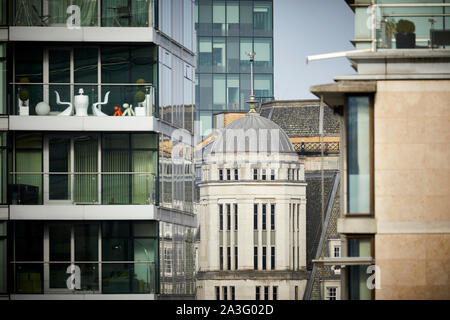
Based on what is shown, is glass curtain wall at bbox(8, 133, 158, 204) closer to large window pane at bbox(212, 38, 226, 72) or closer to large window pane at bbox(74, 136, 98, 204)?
large window pane at bbox(74, 136, 98, 204)

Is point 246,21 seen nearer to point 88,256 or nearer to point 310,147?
point 310,147

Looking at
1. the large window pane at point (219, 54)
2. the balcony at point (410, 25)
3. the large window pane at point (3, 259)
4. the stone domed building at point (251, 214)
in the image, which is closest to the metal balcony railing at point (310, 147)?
the stone domed building at point (251, 214)

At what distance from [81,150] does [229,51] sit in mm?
110430

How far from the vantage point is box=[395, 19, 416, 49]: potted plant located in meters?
42.2

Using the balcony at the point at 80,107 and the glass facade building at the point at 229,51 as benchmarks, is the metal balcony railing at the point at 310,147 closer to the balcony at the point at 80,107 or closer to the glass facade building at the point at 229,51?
the glass facade building at the point at 229,51

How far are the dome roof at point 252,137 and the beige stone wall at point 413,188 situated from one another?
111 metres

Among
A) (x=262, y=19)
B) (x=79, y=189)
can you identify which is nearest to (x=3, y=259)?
(x=79, y=189)

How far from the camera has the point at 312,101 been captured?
156000 mm

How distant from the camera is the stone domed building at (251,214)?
15362 cm

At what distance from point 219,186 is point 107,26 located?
104584 mm

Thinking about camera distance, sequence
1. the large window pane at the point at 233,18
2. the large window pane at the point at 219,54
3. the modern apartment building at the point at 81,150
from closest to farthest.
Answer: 1. the modern apartment building at the point at 81,150
2. the large window pane at the point at 233,18
3. the large window pane at the point at 219,54
